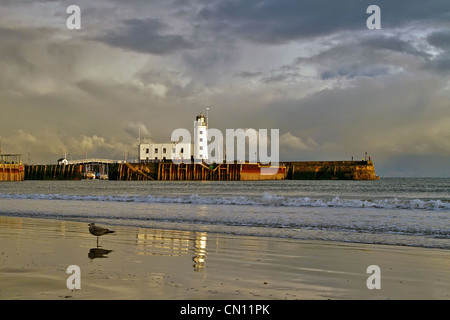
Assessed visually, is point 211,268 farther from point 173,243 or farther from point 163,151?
point 163,151

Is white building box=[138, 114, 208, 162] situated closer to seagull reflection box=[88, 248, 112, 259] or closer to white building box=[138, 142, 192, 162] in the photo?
white building box=[138, 142, 192, 162]

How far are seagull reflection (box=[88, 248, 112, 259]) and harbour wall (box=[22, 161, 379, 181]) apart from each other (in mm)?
89447

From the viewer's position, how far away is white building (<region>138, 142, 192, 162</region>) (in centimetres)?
11725

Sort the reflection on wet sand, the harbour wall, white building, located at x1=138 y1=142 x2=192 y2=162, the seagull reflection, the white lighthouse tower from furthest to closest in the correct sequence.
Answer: white building, located at x1=138 y1=142 x2=192 y2=162 < the white lighthouse tower < the harbour wall < the reflection on wet sand < the seagull reflection

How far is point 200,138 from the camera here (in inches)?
4451

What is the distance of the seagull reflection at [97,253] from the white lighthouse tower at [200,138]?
9824cm

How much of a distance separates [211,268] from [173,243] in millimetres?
3967

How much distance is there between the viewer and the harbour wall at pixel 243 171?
103 m

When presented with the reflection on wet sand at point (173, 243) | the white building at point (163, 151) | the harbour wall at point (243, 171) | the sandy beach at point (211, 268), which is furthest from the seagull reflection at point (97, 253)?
the white building at point (163, 151)

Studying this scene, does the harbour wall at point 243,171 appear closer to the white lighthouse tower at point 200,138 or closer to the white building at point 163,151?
the white lighthouse tower at point 200,138

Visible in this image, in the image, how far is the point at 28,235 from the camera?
14.5m

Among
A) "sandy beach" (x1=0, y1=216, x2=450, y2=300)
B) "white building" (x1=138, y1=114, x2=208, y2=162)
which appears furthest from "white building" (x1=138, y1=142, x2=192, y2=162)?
"sandy beach" (x1=0, y1=216, x2=450, y2=300)
